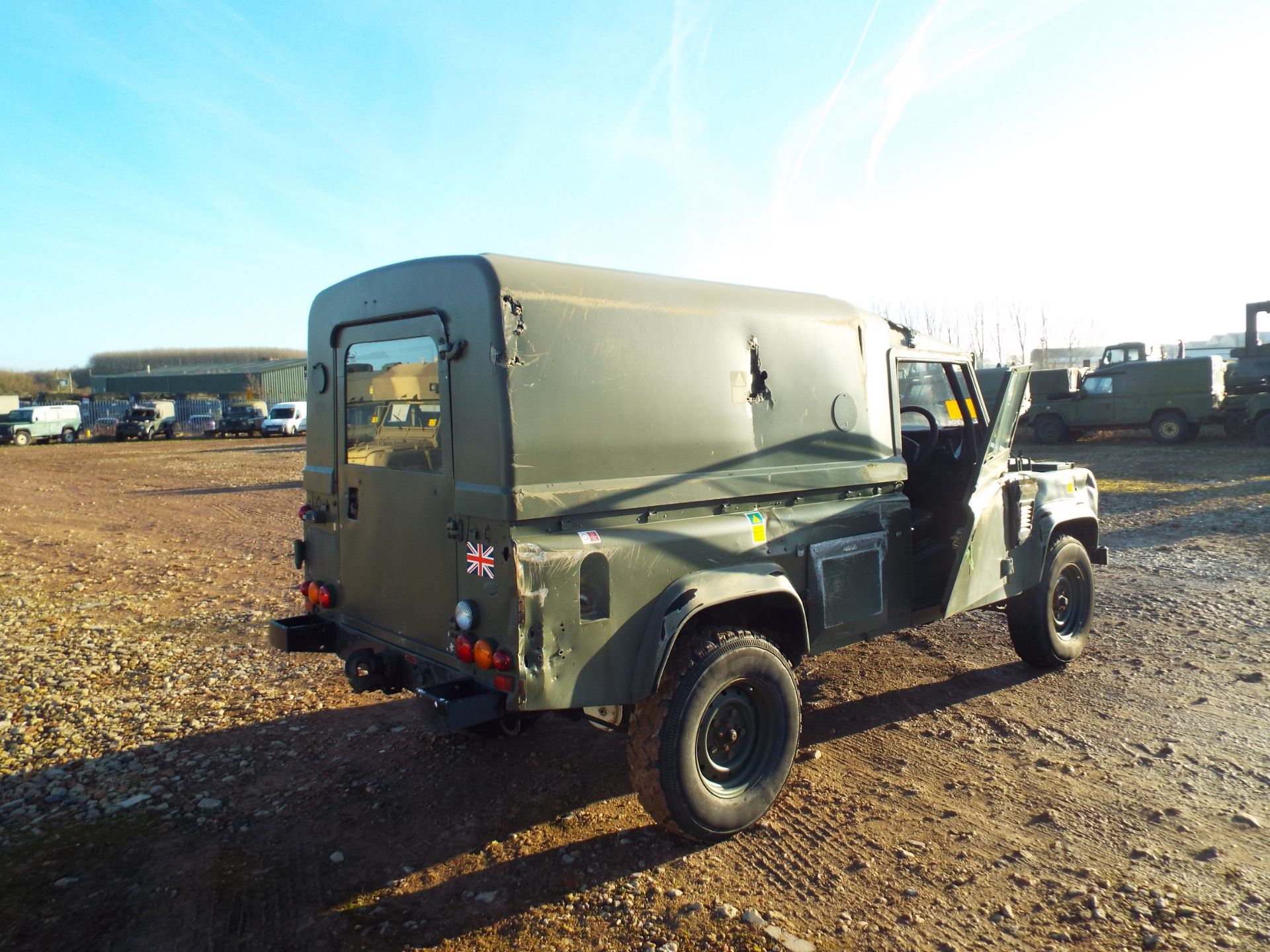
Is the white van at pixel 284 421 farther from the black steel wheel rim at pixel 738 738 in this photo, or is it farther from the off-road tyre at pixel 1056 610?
the black steel wheel rim at pixel 738 738

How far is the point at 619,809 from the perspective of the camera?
13.1 feet

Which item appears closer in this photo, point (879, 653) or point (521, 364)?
point (521, 364)

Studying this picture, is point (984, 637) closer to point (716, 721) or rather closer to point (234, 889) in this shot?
point (716, 721)

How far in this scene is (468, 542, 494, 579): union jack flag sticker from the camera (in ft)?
10.7

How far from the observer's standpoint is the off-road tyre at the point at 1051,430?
22.8 m

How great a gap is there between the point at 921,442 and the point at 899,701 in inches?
65.7

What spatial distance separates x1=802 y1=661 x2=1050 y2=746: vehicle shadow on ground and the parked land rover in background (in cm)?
3922

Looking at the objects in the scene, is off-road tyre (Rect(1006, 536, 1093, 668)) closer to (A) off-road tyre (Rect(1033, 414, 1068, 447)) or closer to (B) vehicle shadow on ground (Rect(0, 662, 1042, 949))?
(B) vehicle shadow on ground (Rect(0, 662, 1042, 949))

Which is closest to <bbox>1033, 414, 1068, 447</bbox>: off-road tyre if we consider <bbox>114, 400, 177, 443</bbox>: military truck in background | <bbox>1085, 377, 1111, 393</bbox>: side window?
<bbox>1085, 377, 1111, 393</bbox>: side window

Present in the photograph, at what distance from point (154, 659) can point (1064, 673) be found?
6.43m

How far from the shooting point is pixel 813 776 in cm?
429

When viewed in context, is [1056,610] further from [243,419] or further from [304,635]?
[243,419]

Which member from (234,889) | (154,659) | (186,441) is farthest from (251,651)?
(186,441)

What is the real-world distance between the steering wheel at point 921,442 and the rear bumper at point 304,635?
3.51 meters
